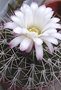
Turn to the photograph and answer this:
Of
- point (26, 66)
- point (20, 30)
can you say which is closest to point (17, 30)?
point (20, 30)

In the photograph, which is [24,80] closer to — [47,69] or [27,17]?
[47,69]

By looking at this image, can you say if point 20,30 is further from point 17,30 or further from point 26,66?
point 26,66

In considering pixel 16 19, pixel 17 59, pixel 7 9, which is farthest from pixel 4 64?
pixel 7 9

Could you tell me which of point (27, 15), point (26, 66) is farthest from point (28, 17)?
point (26, 66)

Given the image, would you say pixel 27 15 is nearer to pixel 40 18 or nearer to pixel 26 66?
pixel 40 18

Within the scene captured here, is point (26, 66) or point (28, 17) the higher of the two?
point (28, 17)

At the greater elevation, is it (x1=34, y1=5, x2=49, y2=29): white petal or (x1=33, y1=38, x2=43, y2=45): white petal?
(x1=34, y1=5, x2=49, y2=29): white petal
